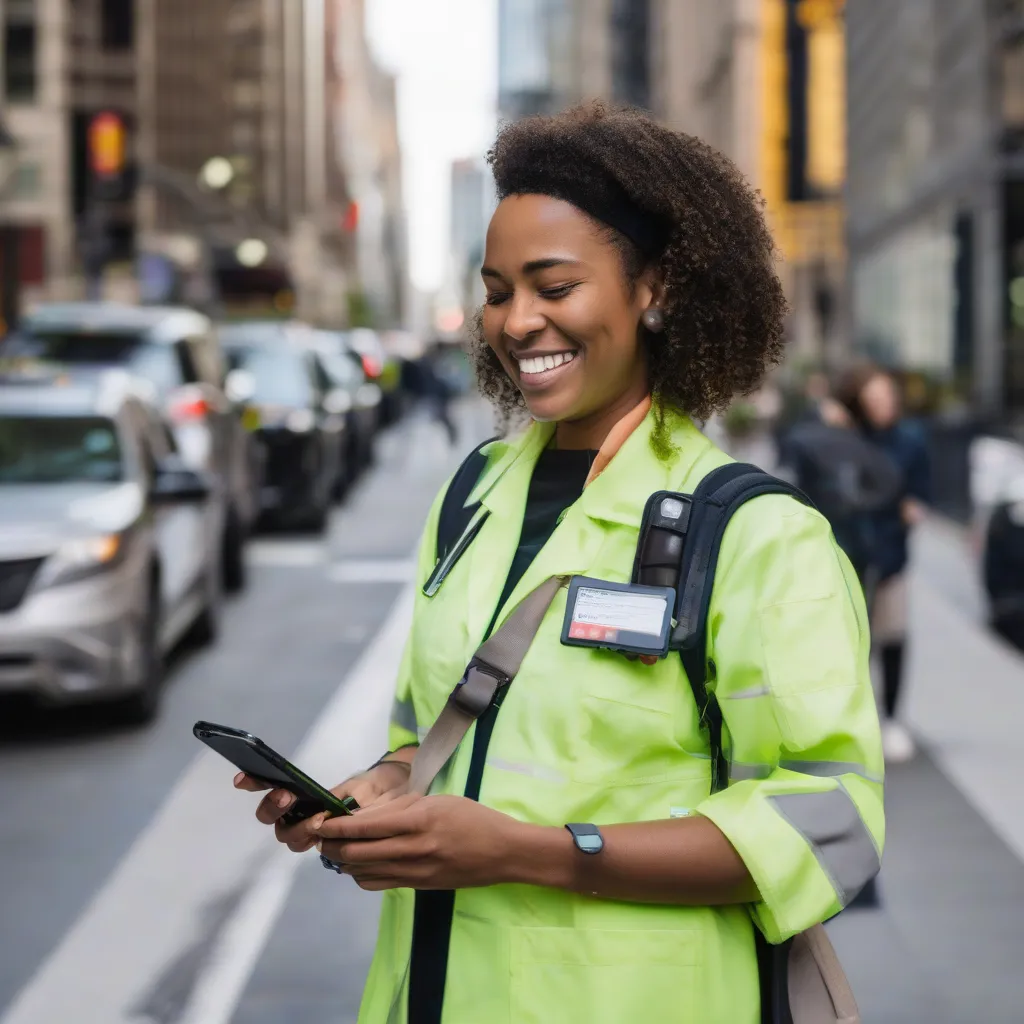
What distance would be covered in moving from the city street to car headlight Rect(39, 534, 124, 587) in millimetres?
813

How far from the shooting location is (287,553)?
658 inches

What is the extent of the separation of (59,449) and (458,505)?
7548 mm

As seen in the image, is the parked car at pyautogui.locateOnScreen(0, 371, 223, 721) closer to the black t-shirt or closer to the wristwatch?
the black t-shirt

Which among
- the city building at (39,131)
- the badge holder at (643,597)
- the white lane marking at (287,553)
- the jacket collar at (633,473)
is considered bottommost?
the white lane marking at (287,553)

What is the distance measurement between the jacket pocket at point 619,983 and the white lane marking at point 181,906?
3.18m

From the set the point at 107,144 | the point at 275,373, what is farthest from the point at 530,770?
the point at 107,144

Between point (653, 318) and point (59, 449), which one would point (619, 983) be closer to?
point (653, 318)

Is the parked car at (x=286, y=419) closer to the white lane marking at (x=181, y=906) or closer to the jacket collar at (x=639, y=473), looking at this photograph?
the white lane marking at (x=181, y=906)

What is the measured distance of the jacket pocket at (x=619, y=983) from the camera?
2107 millimetres

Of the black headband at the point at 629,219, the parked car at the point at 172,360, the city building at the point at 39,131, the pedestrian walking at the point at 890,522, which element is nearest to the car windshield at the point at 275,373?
the parked car at the point at 172,360

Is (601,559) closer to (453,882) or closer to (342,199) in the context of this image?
(453,882)

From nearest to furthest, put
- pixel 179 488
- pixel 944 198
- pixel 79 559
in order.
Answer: pixel 79 559, pixel 179 488, pixel 944 198

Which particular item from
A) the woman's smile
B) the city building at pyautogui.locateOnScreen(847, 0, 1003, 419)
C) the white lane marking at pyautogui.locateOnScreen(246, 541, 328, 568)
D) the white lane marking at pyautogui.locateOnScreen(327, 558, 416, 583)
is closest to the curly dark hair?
the woman's smile

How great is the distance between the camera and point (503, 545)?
2.35 metres
